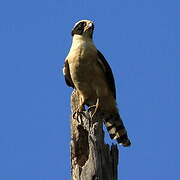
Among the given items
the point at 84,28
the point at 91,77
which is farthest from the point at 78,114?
the point at 84,28

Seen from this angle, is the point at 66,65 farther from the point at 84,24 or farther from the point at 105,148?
the point at 105,148

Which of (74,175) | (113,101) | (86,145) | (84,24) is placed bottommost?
(74,175)

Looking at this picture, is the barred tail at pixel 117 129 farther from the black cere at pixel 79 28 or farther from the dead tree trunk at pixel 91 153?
the dead tree trunk at pixel 91 153

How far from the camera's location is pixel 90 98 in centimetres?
947

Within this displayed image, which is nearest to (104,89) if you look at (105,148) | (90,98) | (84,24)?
(90,98)

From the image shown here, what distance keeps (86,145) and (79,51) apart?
87.4 inches

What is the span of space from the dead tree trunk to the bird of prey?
4.88 feet

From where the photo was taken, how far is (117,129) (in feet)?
31.1

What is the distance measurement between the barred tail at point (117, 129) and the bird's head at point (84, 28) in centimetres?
125

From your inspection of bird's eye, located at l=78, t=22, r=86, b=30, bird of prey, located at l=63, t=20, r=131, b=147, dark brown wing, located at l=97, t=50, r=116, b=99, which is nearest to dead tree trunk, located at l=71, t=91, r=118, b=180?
bird of prey, located at l=63, t=20, r=131, b=147

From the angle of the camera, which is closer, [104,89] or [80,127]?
[80,127]

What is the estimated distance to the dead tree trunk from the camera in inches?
270

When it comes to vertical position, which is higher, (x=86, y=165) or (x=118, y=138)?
(x=118, y=138)

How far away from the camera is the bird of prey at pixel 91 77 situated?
936cm
